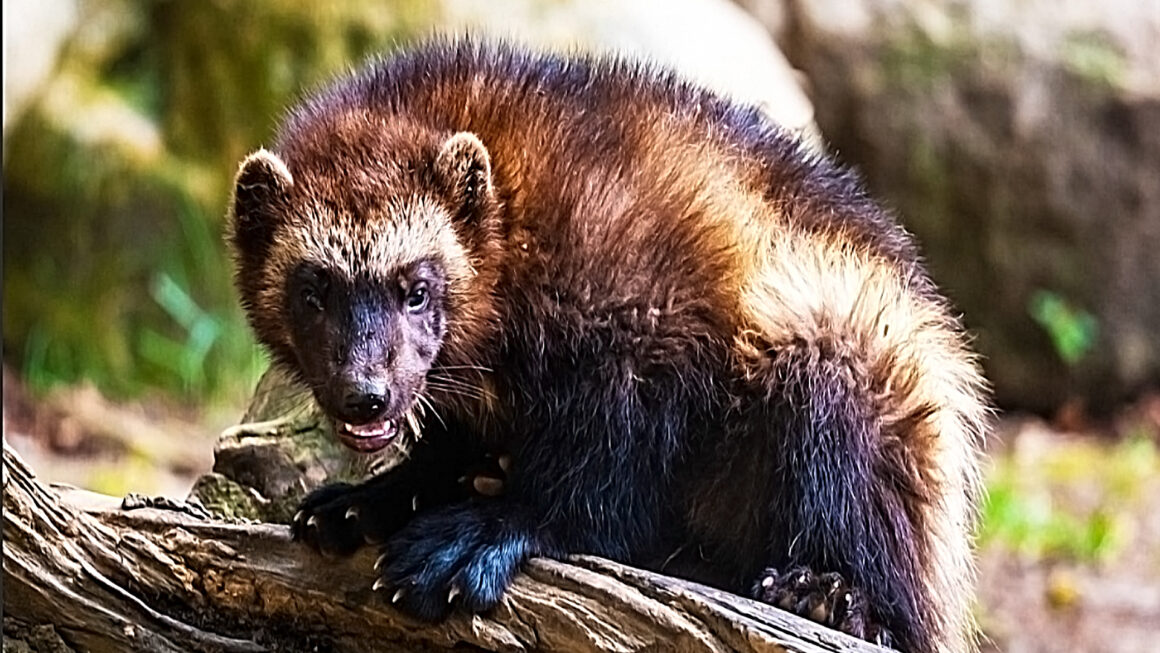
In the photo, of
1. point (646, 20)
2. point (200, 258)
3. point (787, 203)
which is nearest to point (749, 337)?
point (787, 203)

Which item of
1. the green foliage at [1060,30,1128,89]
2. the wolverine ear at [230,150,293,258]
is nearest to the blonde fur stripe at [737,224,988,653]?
the wolverine ear at [230,150,293,258]

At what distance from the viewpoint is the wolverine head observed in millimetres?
2041

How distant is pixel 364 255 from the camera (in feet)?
6.76

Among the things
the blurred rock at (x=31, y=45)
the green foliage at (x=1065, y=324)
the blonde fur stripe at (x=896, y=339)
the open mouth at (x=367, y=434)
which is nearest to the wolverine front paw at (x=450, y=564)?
the open mouth at (x=367, y=434)

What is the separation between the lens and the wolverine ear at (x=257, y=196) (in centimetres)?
215

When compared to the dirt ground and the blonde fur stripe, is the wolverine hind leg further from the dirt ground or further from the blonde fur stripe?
the dirt ground

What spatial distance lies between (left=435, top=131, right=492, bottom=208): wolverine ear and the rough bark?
54cm

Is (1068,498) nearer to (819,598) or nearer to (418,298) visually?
(819,598)

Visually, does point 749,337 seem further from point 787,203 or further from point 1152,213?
point 1152,213

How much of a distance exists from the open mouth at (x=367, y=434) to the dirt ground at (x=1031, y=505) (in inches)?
102

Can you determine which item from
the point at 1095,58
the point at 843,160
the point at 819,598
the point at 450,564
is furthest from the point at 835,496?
the point at 1095,58

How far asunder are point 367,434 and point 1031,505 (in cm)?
368

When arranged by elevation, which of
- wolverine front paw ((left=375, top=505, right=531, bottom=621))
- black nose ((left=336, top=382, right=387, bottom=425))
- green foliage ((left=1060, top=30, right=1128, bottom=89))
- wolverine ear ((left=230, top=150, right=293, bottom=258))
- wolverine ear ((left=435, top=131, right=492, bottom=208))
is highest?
green foliage ((left=1060, top=30, right=1128, bottom=89))

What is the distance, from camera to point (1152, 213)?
6.18 meters
